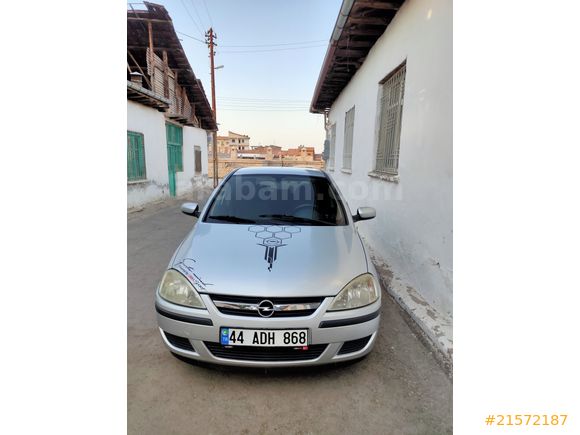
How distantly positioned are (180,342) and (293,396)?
836 millimetres

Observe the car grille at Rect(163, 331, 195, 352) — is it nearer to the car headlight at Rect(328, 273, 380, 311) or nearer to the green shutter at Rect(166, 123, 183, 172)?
the car headlight at Rect(328, 273, 380, 311)

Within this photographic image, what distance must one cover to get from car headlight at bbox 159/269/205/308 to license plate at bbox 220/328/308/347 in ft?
0.85

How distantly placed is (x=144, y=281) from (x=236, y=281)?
2427 millimetres

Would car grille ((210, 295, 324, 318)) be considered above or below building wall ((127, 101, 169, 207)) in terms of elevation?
below

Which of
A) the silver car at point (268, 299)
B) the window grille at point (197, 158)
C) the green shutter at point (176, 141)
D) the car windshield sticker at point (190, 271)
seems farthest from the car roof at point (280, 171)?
the window grille at point (197, 158)

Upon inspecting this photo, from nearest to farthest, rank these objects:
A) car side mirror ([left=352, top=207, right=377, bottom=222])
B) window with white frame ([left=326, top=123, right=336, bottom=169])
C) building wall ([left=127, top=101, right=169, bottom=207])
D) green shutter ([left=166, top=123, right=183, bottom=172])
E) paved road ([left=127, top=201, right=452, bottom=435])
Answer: paved road ([left=127, top=201, right=452, bottom=435]) → car side mirror ([left=352, top=207, right=377, bottom=222]) → building wall ([left=127, top=101, right=169, bottom=207]) → window with white frame ([left=326, top=123, right=336, bottom=169]) → green shutter ([left=166, top=123, right=183, bottom=172])

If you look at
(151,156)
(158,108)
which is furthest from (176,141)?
(151,156)

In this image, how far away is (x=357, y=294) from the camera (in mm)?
2053

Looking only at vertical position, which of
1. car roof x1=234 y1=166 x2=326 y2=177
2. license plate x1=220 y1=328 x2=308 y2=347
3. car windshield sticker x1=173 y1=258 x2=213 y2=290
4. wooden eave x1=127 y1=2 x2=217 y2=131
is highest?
wooden eave x1=127 y1=2 x2=217 y2=131

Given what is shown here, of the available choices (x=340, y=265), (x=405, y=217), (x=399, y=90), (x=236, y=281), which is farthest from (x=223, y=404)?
(x=399, y=90)

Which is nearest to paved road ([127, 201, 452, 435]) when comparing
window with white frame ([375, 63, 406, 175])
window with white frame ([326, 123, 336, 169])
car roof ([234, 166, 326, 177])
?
car roof ([234, 166, 326, 177])

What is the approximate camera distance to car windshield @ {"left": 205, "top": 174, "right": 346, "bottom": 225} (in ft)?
9.13

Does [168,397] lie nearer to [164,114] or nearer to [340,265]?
[340,265]
